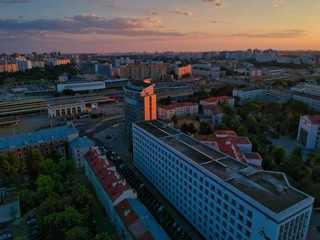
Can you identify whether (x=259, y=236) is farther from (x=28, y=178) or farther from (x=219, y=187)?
(x=28, y=178)

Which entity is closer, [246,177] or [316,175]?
[246,177]

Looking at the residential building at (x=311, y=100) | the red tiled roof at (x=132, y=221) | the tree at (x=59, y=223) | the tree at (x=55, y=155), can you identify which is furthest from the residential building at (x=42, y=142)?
the residential building at (x=311, y=100)

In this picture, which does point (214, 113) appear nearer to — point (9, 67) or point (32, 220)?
point (32, 220)

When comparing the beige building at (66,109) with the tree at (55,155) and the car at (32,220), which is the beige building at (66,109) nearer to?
the tree at (55,155)

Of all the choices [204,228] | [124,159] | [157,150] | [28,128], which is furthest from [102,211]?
[28,128]

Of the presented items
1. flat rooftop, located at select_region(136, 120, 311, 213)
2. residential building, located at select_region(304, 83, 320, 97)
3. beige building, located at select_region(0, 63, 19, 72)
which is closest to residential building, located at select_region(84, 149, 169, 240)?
flat rooftop, located at select_region(136, 120, 311, 213)

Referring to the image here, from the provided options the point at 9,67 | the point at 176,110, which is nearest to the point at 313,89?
the point at 176,110

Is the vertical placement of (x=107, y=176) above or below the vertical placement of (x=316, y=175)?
above
